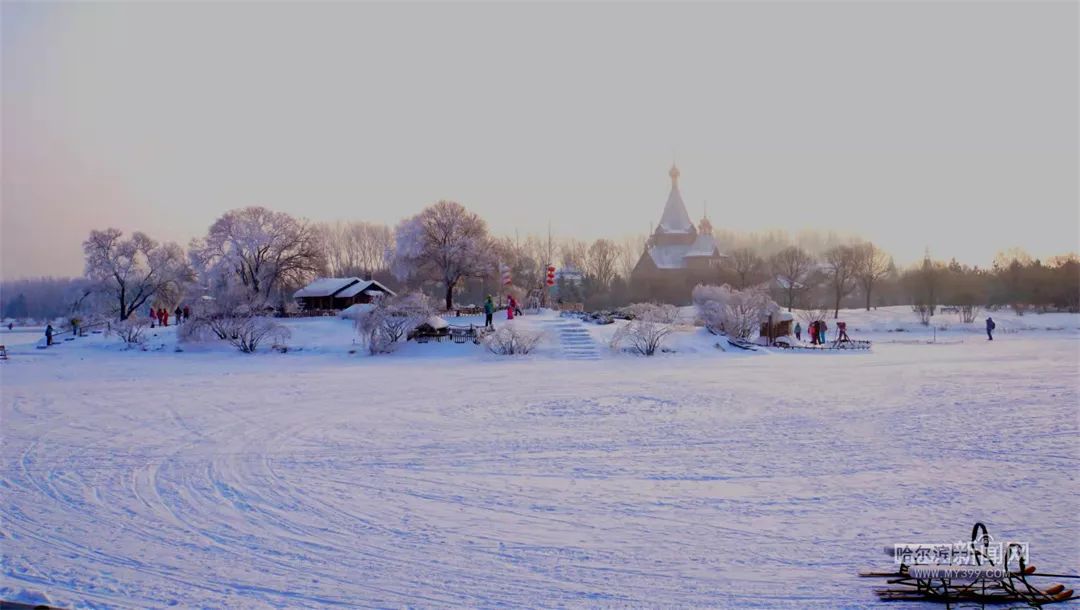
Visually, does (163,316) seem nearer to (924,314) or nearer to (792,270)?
(792,270)

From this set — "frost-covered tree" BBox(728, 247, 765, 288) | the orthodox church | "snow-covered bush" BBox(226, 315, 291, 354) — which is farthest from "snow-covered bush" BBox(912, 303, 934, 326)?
"snow-covered bush" BBox(226, 315, 291, 354)

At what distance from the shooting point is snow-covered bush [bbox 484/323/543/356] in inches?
988

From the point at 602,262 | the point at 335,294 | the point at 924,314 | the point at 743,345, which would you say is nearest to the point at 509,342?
the point at 743,345

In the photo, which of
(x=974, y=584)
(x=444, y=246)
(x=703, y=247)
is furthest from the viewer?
(x=703, y=247)

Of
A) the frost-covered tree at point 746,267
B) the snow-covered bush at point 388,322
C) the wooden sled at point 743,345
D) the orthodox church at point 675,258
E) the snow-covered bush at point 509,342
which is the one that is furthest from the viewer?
the orthodox church at point 675,258

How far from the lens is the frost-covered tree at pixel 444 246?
38.8m

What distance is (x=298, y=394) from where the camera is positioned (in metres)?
16.1

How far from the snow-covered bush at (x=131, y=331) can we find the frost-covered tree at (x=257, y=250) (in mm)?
9491

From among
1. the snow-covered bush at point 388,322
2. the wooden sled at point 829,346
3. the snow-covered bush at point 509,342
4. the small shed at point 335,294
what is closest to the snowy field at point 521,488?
the snow-covered bush at point 509,342

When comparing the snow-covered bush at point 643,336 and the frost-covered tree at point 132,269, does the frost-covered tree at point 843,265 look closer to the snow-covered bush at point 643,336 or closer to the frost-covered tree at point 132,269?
the snow-covered bush at point 643,336

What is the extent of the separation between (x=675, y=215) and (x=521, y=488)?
2249 inches

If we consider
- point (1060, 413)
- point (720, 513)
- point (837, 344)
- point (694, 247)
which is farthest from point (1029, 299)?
point (720, 513)

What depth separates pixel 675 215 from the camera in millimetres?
62875

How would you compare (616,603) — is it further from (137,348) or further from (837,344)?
(137,348)
